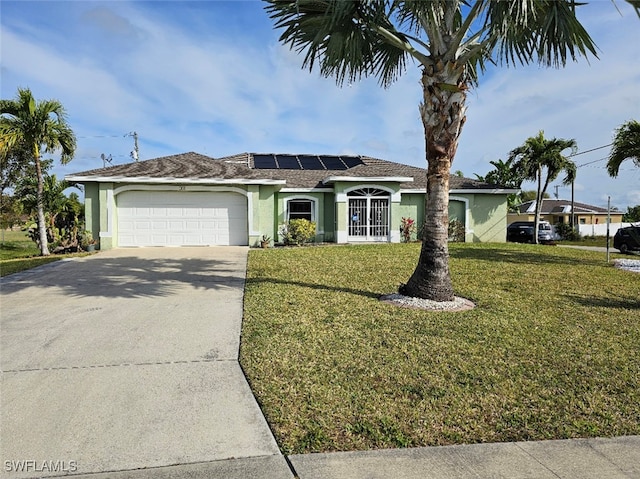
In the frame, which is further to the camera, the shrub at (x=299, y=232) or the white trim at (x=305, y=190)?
the white trim at (x=305, y=190)

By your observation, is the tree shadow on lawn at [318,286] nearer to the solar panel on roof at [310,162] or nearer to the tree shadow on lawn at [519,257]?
the tree shadow on lawn at [519,257]

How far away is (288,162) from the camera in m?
21.9

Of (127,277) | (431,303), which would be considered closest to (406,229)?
(431,303)

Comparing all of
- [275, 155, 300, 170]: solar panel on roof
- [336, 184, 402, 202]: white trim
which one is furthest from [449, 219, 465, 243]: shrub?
[275, 155, 300, 170]: solar panel on roof

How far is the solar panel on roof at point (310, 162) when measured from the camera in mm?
21219

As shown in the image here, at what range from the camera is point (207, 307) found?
6.77 m

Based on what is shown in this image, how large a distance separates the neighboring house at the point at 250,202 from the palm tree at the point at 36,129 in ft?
4.79

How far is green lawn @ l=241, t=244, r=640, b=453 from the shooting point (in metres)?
3.15

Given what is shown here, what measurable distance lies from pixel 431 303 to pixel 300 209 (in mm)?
12463

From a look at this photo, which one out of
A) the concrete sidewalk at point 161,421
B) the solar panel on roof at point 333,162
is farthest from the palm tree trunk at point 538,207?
the concrete sidewalk at point 161,421

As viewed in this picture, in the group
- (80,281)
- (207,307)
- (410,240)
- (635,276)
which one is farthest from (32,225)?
(635,276)

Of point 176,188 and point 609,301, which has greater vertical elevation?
point 176,188

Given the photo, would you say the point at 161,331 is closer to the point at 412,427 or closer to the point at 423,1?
the point at 412,427
